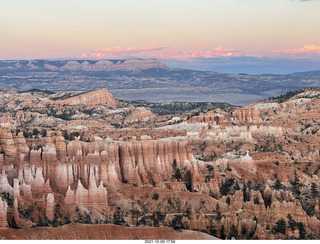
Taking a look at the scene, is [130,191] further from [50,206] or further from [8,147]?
[8,147]

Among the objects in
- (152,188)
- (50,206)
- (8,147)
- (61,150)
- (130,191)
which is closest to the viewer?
(50,206)

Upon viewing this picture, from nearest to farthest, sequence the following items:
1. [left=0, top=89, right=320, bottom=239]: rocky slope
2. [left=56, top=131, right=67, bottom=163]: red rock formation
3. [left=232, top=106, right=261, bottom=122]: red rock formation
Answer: [left=0, top=89, right=320, bottom=239]: rocky slope
[left=56, top=131, right=67, bottom=163]: red rock formation
[left=232, top=106, right=261, bottom=122]: red rock formation

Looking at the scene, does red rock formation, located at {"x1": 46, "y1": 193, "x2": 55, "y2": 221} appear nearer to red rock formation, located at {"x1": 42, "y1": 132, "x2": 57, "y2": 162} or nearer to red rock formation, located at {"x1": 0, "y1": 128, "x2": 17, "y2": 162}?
red rock formation, located at {"x1": 42, "y1": 132, "x2": 57, "y2": 162}

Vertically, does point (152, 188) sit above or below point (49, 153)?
below

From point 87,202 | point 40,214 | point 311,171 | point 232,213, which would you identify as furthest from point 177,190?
point 311,171

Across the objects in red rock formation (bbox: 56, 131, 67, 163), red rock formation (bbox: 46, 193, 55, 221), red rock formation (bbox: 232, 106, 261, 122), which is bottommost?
red rock formation (bbox: 232, 106, 261, 122)

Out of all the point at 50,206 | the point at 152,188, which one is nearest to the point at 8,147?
the point at 50,206

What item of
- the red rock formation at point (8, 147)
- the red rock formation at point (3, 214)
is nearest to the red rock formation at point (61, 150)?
the red rock formation at point (8, 147)

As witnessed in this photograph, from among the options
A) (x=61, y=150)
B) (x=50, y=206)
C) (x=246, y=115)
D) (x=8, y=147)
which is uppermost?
(x=8, y=147)

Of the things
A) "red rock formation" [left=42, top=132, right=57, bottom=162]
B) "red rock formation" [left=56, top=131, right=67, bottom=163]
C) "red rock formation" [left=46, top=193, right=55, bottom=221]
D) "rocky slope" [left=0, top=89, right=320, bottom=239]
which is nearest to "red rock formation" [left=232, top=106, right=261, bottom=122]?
"rocky slope" [left=0, top=89, right=320, bottom=239]

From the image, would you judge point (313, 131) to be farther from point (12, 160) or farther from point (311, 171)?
point (12, 160)

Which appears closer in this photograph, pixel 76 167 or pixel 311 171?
pixel 76 167
